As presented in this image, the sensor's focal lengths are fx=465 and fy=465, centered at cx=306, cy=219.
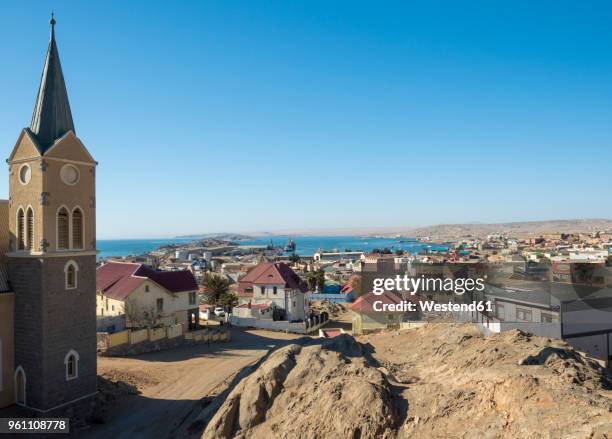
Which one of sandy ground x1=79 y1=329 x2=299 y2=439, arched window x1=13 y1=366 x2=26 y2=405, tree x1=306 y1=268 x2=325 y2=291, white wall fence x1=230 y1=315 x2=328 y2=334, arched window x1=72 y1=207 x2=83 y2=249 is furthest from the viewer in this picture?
tree x1=306 y1=268 x2=325 y2=291

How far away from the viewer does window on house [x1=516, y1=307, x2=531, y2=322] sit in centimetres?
2596

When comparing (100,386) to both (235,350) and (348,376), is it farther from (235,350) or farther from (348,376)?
(348,376)

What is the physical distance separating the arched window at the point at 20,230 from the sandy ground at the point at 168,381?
27.8 ft

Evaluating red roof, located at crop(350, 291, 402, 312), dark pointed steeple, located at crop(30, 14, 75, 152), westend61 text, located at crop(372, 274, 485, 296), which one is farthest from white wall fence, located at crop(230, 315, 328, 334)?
dark pointed steeple, located at crop(30, 14, 75, 152)

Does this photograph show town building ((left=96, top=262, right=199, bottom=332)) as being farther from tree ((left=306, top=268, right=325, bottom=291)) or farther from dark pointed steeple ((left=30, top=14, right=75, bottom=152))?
tree ((left=306, top=268, right=325, bottom=291))

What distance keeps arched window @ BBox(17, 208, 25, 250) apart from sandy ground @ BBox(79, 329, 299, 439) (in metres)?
8.48

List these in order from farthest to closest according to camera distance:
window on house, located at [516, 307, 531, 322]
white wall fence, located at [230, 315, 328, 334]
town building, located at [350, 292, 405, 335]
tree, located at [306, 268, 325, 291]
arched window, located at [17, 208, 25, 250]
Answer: tree, located at [306, 268, 325, 291] < white wall fence, located at [230, 315, 328, 334] < town building, located at [350, 292, 405, 335] < window on house, located at [516, 307, 531, 322] < arched window, located at [17, 208, 25, 250]

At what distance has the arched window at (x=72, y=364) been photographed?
805 inches

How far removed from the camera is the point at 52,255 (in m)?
20.0

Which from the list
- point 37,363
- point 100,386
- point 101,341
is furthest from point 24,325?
point 101,341

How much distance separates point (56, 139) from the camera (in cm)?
2084

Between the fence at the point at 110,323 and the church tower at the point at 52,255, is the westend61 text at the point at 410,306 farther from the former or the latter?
the church tower at the point at 52,255

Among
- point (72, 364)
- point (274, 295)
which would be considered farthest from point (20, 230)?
point (274, 295)

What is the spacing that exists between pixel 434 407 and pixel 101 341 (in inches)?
977
